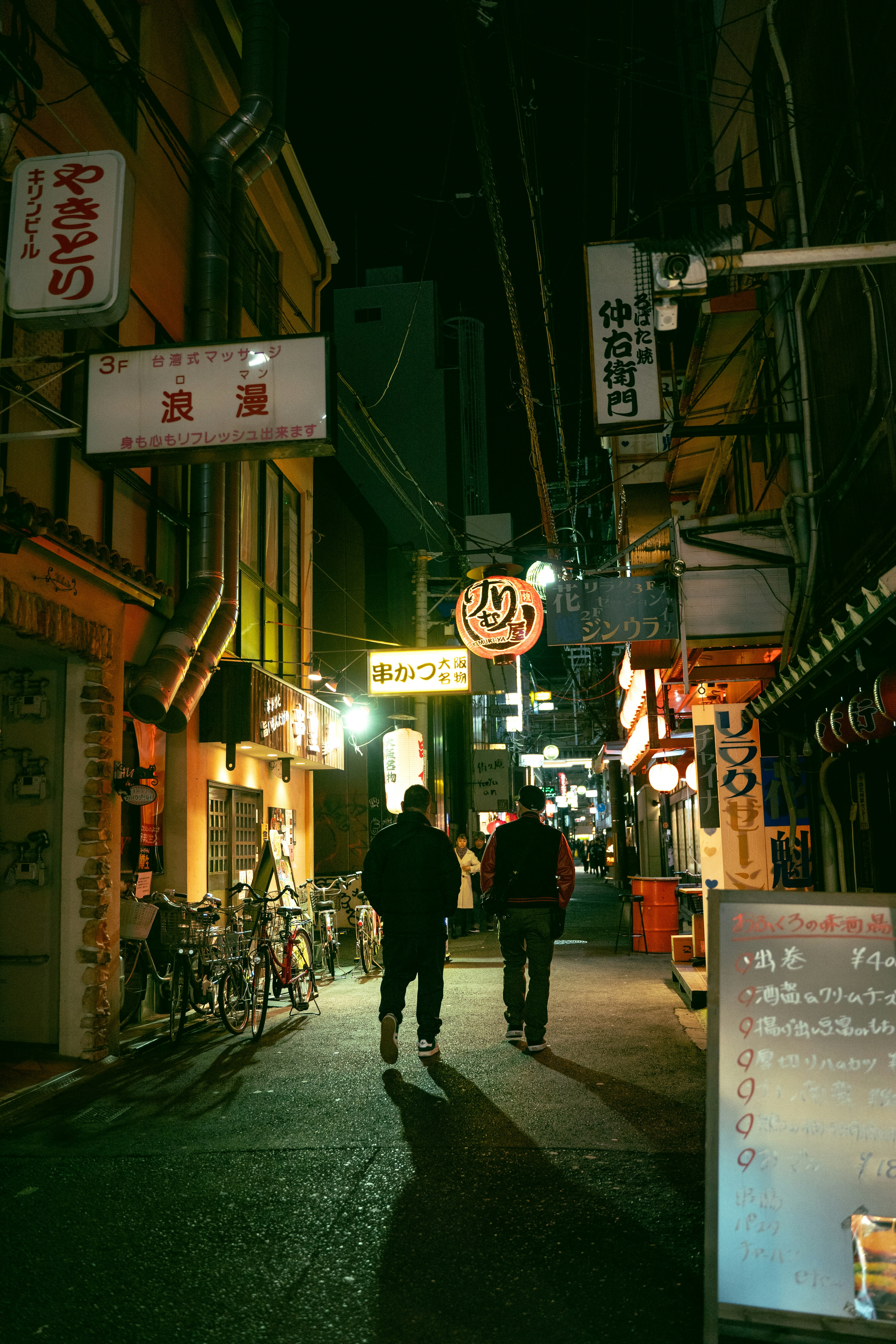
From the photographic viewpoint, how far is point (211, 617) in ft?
38.8

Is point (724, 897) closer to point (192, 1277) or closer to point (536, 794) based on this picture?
point (192, 1277)

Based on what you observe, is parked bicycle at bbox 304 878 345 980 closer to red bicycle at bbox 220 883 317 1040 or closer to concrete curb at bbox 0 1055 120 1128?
red bicycle at bbox 220 883 317 1040

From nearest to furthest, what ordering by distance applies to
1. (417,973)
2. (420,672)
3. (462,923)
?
(417,973)
(420,672)
(462,923)

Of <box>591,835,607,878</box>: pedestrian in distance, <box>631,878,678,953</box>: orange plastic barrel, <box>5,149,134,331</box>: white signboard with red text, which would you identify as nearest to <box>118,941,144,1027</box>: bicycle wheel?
<box>5,149,134,331</box>: white signboard with red text

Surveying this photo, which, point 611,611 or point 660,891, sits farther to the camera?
point 660,891

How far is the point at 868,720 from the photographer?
6352 millimetres

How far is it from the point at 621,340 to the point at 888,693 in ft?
17.8

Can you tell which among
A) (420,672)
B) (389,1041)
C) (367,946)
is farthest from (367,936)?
(389,1041)

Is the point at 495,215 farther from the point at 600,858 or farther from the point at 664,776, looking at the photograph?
the point at 600,858

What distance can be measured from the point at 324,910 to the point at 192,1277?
9.71 metres

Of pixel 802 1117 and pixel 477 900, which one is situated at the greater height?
pixel 802 1117

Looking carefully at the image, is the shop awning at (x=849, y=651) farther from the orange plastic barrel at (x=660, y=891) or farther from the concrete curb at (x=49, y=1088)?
the orange plastic barrel at (x=660, y=891)

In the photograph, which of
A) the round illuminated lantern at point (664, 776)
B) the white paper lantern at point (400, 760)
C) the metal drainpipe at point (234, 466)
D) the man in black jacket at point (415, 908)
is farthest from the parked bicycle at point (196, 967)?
the round illuminated lantern at point (664, 776)

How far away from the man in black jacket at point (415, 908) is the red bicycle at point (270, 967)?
2.29 metres
